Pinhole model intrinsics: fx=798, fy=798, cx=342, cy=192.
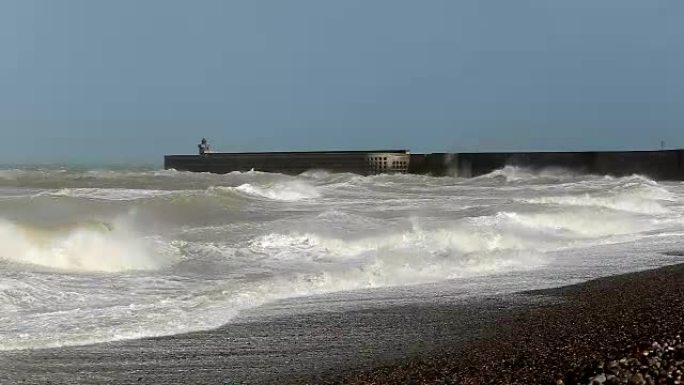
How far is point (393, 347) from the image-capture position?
6.25m

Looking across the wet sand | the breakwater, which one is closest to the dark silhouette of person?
the breakwater

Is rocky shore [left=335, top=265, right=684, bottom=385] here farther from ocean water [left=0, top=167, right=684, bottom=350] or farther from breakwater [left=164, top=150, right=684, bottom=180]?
breakwater [left=164, top=150, right=684, bottom=180]

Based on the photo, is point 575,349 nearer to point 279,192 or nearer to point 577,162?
point 279,192

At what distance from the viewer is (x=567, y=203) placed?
846 inches

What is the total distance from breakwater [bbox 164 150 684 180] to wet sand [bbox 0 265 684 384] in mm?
36785


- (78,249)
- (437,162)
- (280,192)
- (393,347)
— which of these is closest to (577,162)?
(437,162)

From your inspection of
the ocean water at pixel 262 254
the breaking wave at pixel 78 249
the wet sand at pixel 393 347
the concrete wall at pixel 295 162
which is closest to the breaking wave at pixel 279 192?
the ocean water at pixel 262 254

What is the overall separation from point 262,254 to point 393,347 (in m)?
6.39

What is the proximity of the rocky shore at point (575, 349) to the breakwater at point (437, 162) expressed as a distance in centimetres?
3687

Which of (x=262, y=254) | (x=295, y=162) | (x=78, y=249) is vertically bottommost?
(x=262, y=254)

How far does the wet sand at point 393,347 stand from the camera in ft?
17.4

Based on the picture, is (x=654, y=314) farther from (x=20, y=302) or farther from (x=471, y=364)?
(x=20, y=302)

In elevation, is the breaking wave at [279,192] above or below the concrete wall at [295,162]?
below

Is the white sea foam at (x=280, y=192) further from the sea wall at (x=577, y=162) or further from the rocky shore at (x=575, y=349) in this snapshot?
the sea wall at (x=577, y=162)
